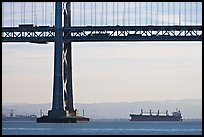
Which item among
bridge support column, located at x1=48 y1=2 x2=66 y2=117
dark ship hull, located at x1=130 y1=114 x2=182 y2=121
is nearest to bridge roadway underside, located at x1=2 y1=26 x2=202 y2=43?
bridge support column, located at x1=48 y1=2 x2=66 y2=117

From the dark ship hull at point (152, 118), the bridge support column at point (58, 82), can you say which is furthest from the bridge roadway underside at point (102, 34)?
the dark ship hull at point (152, 118)

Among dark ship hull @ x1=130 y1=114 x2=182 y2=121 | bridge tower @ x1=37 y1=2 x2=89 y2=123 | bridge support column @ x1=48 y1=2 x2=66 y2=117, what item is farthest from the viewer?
dark ship hull @ x1=130 y1=114 x2=182 y2=121

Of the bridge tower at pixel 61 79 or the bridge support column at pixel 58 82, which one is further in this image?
the bridge tower at pixel 61 79

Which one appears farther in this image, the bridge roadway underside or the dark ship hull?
the dark ship hull

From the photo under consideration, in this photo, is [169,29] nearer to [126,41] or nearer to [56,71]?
[126,41]

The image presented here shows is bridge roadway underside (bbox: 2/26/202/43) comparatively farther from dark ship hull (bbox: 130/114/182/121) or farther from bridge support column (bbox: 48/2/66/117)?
dark ship hull (bbox: 130/114/182/121)

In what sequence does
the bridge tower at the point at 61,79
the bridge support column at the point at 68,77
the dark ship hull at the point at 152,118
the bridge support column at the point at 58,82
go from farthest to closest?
1. the dark ship hull at the point at 152,118
2. the bridge support column at the point at 68,77
3. the bridge tower at the point at 61,79
4. the bridge support column at the point at 58,82

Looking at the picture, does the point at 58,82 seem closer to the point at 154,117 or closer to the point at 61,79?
the point at 61,79

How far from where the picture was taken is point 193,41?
66375 millimetres

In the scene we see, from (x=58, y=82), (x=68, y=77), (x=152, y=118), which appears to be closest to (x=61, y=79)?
(x=58, y=82)

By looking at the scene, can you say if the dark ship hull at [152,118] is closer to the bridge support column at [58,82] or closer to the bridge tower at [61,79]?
the bridge tower at [61,79]

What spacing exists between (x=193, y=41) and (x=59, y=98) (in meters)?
10.6

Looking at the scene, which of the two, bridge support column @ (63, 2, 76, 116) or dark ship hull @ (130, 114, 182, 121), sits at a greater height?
bridge support column @ (63, 2, 76, 116)

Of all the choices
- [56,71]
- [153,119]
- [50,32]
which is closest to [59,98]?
[56,71]
